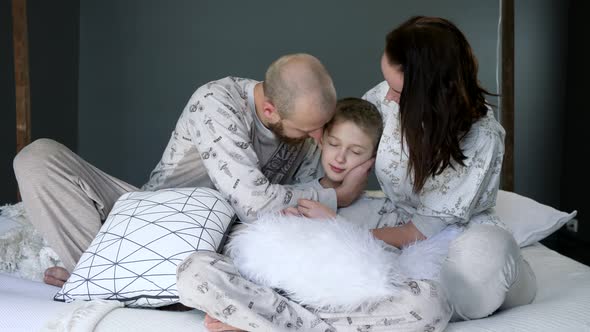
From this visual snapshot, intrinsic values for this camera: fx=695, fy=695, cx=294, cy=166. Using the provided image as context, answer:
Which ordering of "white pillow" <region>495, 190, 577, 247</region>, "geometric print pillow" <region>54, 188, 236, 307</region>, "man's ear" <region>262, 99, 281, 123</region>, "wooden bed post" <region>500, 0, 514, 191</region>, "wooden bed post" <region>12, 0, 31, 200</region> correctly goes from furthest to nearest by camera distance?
1. "wooden bed post" <region>500, 0, 514, 191</region>
2. "wooden bed post" <region>12, 0, 31, 200</region>
3. "white pillow" <region>495, 190, 577, 247</region>
4. "man's ear" <region>262, 99, 281, 123</region>
5. "geometric print pillow" <region>54, 188, 236, 307</region>

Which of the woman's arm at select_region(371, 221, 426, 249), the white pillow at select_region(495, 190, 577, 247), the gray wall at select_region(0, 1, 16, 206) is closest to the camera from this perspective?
the woman's arm at select_region(371, 221, 426, 249)

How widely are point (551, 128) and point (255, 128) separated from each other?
2.81 meters

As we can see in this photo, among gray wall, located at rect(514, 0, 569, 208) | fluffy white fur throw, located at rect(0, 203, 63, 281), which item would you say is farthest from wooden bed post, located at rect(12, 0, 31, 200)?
gray wall, located at rect(514, 0, 569, 208)

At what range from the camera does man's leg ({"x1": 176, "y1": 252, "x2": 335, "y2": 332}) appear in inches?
48.9

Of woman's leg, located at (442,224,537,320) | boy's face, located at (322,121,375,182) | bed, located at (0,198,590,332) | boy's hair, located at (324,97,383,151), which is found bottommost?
bed, located at (0,198,590,332)

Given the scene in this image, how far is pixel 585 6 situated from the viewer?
382cm

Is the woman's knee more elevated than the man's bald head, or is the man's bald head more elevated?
the man's bald head

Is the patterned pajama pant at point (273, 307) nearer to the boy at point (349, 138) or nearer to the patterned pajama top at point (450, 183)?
the patterned pajama top at point (450, 183)

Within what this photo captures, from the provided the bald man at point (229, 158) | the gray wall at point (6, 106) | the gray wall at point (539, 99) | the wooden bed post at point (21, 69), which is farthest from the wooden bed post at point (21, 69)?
the gray wall at point (539, 99)

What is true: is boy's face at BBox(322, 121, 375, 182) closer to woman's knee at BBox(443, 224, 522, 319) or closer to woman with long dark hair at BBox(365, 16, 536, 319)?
woman with long dark hair at BBox(365, 16, 536, 319)

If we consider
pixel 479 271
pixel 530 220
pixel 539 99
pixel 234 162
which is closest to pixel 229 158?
pixel 234 162

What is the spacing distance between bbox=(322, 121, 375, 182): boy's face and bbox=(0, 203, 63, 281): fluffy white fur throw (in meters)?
0.77

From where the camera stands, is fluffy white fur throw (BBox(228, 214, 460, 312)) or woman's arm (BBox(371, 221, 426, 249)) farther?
woman's arm (BBox(371, 221, 426, 249))

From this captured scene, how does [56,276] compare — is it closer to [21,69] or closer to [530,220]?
[530,220]
